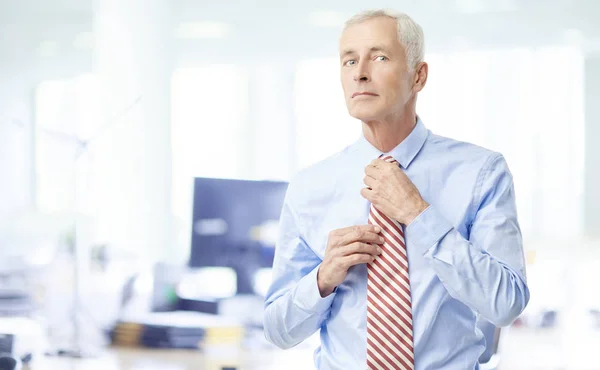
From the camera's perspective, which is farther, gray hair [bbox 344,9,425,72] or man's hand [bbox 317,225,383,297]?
gray hair [bbox 344,9,425,72]

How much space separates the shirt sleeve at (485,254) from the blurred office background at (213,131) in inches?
81.6

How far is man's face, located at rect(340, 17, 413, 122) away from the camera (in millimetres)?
1559

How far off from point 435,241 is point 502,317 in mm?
175

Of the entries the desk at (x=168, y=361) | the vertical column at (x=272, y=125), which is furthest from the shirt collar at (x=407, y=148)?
the vertical column at (x=272, y=125)

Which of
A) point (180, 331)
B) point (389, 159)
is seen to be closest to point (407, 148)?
point (389, 159)

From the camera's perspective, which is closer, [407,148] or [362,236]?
[362,236]

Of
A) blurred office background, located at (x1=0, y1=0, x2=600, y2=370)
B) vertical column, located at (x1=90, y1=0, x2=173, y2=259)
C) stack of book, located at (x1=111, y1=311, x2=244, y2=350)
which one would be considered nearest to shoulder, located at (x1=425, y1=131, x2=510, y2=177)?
stack of book, located at (x1=111, y1=311, x2=244, y2=350)

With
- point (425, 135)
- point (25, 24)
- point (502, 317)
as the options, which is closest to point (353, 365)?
Result: point (502, 317)

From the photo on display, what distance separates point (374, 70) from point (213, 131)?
2.37 meters

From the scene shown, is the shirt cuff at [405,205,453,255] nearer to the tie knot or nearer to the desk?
the tie knot

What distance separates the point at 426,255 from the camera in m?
1.42

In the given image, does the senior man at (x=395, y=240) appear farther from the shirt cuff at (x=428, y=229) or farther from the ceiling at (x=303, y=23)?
the ceiling at (x=303, y=23)

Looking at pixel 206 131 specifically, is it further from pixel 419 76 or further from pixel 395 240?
pixel 395 240

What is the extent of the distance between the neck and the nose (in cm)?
10
